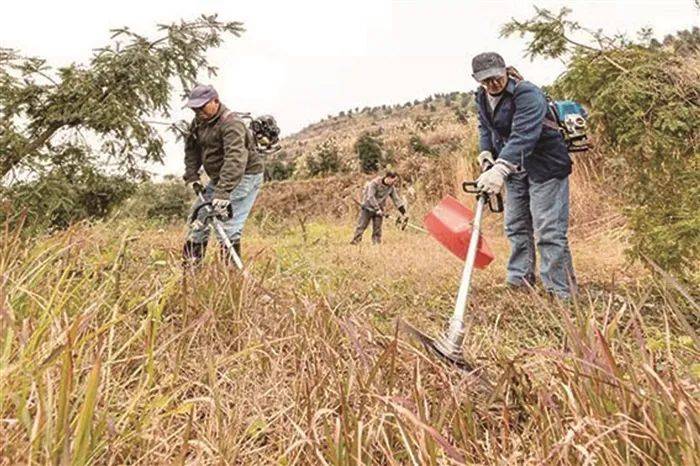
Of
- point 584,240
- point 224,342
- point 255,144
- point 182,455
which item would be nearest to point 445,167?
point 584,240

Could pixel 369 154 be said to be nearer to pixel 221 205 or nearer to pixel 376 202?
pixel 376 202

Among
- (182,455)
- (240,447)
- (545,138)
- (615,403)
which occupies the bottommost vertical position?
(240,447)

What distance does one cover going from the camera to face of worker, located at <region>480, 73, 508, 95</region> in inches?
162

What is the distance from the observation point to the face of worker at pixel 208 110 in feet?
16.4

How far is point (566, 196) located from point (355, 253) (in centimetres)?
397

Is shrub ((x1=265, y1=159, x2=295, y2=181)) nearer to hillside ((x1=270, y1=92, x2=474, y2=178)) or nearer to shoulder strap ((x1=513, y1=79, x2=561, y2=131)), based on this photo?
hillside ((x1=270, y1=92, x2=474, y2=178))

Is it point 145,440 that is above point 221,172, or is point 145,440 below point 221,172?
below

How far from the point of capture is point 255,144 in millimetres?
5641

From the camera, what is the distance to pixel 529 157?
14.5 ft

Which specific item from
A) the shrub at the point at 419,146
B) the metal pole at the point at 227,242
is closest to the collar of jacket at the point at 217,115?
the metal pole at the point at 227,242

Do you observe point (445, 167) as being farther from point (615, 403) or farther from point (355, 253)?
point (615, 403)

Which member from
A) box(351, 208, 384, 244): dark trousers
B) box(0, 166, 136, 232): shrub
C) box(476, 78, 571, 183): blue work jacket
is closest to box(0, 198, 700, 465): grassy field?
box(476, 78, 571, 183): blue work jacket

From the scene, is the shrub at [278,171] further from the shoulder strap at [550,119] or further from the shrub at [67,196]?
the shoulder strap at [550,119]

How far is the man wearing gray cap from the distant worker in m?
6.74
